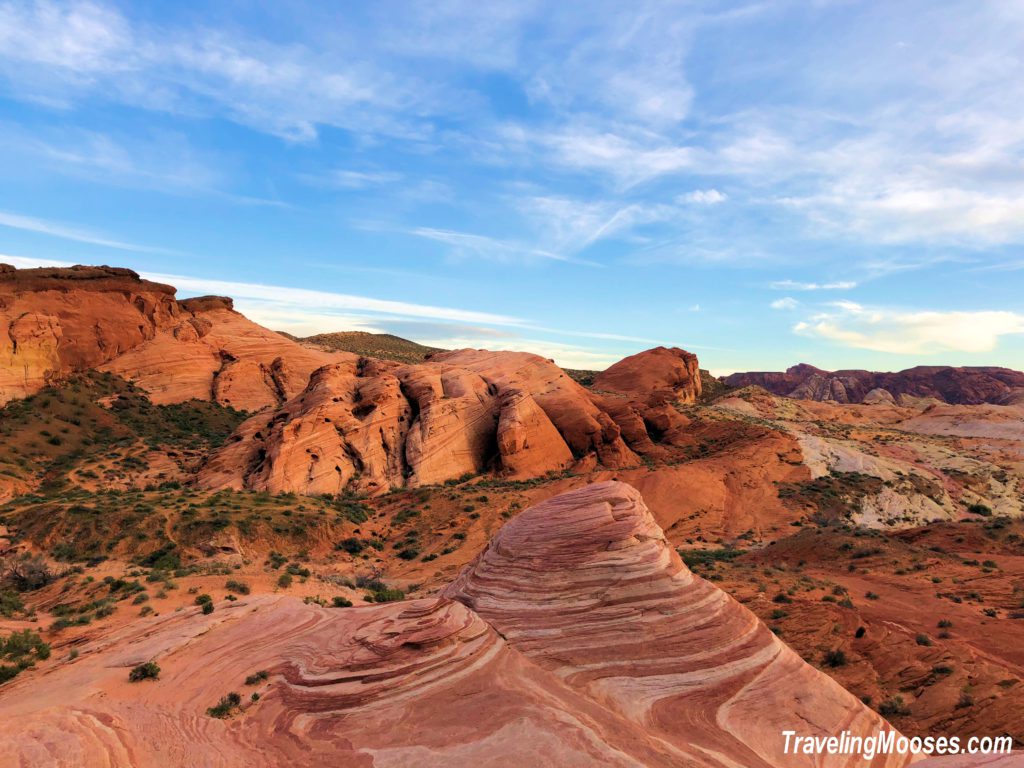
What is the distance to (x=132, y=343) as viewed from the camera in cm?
5719

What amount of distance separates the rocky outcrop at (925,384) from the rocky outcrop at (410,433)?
123 m

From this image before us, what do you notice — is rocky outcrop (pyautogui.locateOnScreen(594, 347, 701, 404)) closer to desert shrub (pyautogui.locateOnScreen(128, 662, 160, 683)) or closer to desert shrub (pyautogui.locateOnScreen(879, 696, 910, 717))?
desert shrub (pyautogui.locateOnScreen(879, 696, 910, 717))

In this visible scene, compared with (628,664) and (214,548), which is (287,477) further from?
(628,664)

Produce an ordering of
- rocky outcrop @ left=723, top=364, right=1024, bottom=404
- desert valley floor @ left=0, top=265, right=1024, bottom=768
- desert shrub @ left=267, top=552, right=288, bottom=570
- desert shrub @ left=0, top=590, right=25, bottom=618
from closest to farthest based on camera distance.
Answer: desert valley floor @ left=0, top=265, right=1024, bottom=768
desert shrub @ left=0, top=590, right=25, bottom=618
desert shrub @ left=267, top=552, right=288, bottom=570
rocky outcrop @ left=723, top=364, right=1024, bottom=404

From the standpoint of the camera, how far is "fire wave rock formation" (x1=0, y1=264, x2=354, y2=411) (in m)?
47.9

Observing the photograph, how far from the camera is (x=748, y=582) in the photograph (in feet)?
65.9

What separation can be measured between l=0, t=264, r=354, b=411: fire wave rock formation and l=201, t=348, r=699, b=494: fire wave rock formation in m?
19.7

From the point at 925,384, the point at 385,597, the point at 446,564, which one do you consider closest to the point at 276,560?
the point at 446,564

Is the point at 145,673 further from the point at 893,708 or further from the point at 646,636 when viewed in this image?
the point at 893,708

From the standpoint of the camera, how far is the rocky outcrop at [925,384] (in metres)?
157

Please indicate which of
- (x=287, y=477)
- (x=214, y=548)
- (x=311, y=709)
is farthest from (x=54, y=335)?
(x=311, y=709)

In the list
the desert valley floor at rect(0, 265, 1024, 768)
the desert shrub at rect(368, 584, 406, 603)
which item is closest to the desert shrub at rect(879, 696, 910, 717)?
the desert valley floor at rect(0, 265, 1024, 768)

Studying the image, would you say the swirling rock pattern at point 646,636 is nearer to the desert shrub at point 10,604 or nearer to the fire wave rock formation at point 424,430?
the desert shrub at point 10,604

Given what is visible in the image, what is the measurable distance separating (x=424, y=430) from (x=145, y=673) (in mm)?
28046
